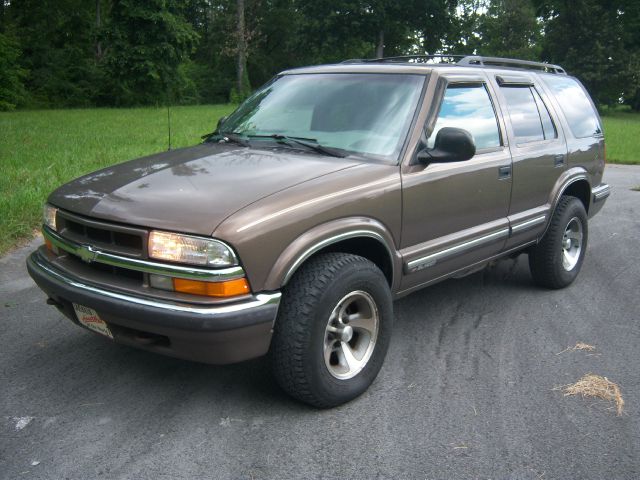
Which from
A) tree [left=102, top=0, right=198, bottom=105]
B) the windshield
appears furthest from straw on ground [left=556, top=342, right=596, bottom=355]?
tree [left=102, top=0, right=198, bottom=105]

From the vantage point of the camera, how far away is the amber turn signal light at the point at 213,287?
2.93 m

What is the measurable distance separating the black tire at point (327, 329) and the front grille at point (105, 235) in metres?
0.75

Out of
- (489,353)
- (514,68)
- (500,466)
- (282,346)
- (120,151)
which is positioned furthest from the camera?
(120,151)

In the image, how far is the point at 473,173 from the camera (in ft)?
14.0

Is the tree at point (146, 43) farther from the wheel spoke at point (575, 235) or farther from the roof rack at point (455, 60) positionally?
the wheel spoke at point (575, 235)

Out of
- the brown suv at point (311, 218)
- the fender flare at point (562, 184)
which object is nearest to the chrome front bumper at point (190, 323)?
the brown suv at point (311, 218)

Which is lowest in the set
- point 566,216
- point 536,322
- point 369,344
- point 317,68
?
point 536,322

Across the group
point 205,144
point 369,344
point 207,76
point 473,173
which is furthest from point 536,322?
point 207,76

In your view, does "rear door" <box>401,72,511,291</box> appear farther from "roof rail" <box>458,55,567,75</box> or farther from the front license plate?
the front license plate

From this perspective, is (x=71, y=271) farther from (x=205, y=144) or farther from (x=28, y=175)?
(x=28, y=175)

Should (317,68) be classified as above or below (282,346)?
above

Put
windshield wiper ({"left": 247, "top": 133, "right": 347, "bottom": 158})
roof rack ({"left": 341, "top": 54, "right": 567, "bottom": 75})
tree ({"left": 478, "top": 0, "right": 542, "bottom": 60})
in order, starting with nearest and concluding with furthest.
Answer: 1. windshield wiper ({"left": 247, "top": 133, "right": 347, "bottom": 158})
2. roof rack ({"left": 341, "top": 54, "right": 567, "bottom": 75})
3. tree ({"left": 478, "top": 0, "right": 542, "bottom": 60})

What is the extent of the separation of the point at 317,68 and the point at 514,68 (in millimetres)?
1730

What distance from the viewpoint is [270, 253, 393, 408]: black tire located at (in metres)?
3.16
